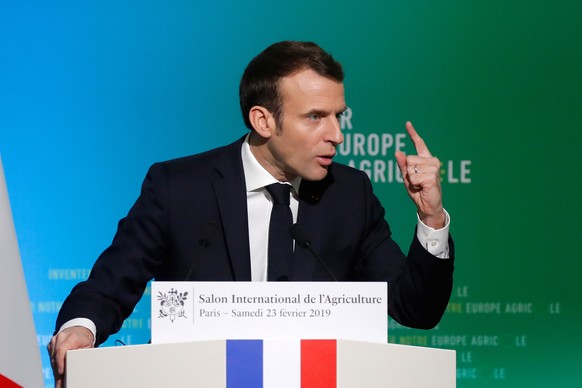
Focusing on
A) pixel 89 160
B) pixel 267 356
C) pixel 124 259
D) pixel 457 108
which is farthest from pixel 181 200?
pixel 457 108

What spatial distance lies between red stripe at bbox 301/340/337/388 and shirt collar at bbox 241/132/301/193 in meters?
0.84

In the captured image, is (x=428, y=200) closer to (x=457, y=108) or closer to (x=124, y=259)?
(x=124, y=259)

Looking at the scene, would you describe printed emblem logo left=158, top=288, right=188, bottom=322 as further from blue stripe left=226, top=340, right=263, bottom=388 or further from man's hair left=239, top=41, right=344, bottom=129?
man's hair left=239, top=41, right=344, bottom=129

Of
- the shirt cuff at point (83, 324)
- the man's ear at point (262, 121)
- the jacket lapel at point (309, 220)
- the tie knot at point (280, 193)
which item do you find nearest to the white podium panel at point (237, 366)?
the shirt cuff at point (83, 324)

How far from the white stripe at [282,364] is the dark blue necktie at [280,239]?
2.08 feet

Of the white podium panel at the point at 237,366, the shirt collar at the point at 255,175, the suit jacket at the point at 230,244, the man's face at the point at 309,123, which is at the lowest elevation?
the white podium panel at the point at 237,366

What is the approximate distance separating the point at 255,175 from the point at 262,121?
15cm

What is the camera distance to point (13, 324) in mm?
1870

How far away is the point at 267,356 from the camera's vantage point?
1.81 m

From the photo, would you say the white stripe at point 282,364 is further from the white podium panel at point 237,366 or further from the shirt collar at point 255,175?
the shirt collar at point 255,175

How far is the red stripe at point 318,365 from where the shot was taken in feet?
5.93

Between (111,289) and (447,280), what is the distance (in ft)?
2.73

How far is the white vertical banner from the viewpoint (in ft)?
6.05

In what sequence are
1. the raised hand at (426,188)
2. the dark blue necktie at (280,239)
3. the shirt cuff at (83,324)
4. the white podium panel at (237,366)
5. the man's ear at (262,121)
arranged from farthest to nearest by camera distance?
the man's ear at (262,121)
the dark blue necktie at (280,239)
the raised hand at (426,188)
the shirt cuff at (83,324)
the white podium panel at (237,366)
